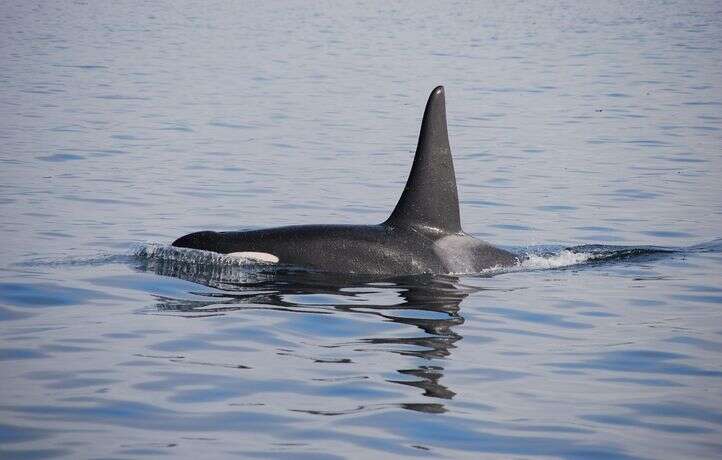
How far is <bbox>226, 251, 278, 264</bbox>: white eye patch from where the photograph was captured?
11.6 m

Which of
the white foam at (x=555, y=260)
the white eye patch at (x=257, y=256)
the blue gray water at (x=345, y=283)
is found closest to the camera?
the blue gray water at (x=345, y=283)

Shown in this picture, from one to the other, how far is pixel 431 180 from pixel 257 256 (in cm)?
187

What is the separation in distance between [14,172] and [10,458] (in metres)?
11.9

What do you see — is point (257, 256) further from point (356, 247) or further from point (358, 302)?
point (358, 302)

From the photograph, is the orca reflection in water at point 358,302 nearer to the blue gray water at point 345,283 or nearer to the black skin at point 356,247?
the blue gray water at point 345,283

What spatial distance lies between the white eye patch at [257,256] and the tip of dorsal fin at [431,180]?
1274mm

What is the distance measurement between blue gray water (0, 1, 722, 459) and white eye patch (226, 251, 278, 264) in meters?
0.12

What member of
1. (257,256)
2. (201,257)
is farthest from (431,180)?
(201,257)

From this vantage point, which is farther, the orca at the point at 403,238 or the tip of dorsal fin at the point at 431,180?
the tip of dorsal fin at the point at 431,180

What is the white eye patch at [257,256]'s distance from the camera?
37.9 ft

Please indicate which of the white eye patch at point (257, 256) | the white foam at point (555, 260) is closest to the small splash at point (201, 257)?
the white eye patch at point (257, 256)

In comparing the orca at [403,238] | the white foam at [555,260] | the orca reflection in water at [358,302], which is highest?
the orca at [403,238]

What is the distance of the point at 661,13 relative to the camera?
6975 cm

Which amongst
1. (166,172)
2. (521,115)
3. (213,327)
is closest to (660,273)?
(213,327)
